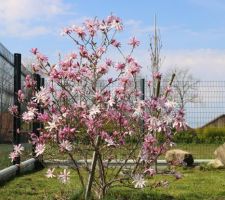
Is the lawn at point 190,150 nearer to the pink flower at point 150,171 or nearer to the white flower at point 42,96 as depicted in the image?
the white flower at point 42,96

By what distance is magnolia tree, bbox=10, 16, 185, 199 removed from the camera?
5.11 metres

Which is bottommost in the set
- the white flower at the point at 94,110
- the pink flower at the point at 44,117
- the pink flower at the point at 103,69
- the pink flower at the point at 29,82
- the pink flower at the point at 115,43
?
the pink flower at the point at 44,117

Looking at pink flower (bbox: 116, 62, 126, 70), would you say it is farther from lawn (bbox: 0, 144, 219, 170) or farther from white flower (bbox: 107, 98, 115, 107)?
lawn (bbox: 0, 144, 219, 170)

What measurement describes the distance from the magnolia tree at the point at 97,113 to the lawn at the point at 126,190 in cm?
65

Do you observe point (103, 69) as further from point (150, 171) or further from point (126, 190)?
point (126, 190)

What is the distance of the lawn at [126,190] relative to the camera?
21.4ft

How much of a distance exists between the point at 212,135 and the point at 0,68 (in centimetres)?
1180

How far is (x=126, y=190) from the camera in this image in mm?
6703

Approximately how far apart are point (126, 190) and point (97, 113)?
70.9 inches

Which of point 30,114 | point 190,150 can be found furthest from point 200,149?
point 30,114

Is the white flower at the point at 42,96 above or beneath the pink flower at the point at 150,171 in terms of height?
above

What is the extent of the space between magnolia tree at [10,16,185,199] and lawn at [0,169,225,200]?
0.65 metres

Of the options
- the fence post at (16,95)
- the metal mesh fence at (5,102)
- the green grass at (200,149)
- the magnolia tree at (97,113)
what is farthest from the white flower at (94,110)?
the green grass at (200,149)

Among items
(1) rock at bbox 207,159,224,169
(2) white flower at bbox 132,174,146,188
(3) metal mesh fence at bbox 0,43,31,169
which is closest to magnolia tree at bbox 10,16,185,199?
(2) white flower at bbox 132,174,146,188
